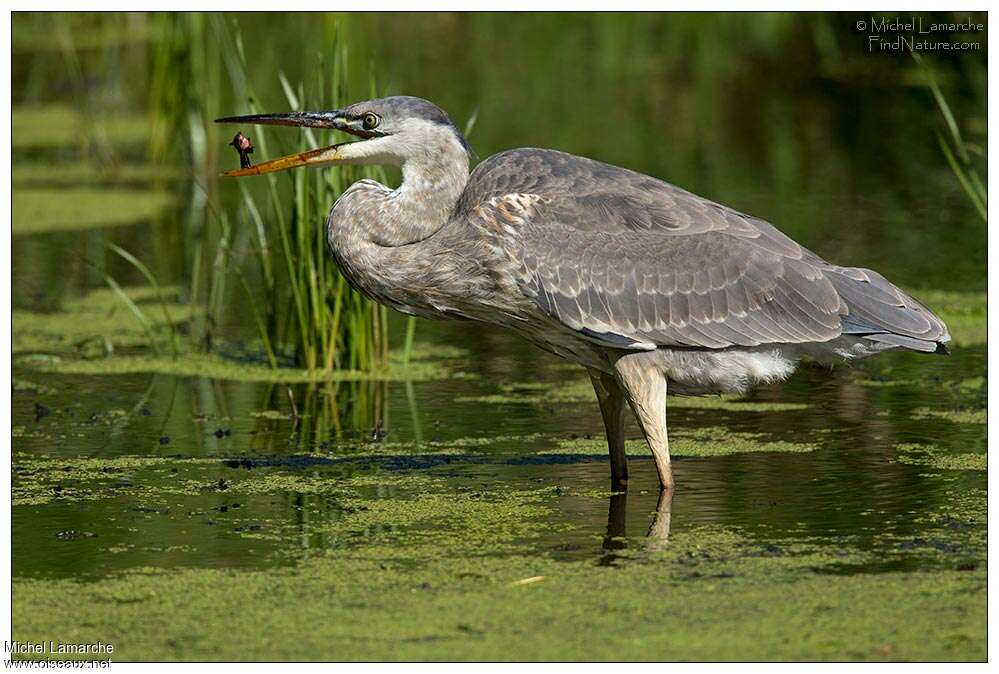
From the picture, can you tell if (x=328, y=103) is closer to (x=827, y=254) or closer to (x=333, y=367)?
(x=333, y=367)

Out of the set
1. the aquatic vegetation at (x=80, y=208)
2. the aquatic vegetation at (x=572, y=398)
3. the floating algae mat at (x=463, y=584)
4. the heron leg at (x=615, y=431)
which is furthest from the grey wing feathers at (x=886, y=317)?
the aquatic vegetation at (x=80, y=208)

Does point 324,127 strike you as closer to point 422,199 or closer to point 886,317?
point 422,199

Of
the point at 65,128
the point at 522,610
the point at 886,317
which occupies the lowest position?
the point at 522,610

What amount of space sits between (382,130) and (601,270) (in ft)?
3.74

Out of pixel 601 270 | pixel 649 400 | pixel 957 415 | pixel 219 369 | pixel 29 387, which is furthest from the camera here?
pixel 219 369

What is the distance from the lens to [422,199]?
7.65 metres

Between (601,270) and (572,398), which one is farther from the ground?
(601,270)

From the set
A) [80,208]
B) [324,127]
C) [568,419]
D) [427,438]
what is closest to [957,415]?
[568,419]

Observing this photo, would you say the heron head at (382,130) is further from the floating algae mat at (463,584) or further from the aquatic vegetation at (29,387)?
the aquatic vegetation at (29,387)

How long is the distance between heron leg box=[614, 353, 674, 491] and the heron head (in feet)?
3.95

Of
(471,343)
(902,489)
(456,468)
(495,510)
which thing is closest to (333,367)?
(471,343)

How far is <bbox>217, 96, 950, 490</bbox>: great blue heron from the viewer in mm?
7426

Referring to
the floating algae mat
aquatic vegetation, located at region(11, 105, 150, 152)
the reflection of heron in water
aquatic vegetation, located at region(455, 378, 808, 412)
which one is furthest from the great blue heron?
aquatic vegetation, located at region(11, 105, 150, 152)

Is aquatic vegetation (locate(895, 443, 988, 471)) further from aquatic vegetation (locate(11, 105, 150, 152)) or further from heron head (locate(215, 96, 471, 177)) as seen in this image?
aquatic vegetation (locate(11, 105, 150, 152))
